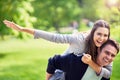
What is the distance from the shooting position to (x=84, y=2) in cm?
632

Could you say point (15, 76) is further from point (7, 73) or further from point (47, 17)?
point (47, 17)

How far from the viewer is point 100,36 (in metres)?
1.81

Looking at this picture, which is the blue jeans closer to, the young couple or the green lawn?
the young couple

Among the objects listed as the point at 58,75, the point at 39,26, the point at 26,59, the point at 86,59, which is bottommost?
the point at 26,59

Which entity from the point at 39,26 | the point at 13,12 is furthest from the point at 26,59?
the point at 39,26

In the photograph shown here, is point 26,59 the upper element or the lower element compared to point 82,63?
lower

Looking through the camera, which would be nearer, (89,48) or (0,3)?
(89,48)

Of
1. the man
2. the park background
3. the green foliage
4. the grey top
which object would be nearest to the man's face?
the man

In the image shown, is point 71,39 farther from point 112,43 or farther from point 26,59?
point 26,59

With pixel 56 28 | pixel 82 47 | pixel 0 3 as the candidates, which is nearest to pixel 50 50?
pixel 0 3

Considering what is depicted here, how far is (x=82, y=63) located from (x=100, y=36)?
15 cm

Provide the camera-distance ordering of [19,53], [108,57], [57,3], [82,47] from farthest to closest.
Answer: [57,3] < [19,53] < [82,47] < [108,57]

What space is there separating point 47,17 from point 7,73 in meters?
2.70

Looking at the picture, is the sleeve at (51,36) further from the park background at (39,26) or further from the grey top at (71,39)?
the park background at (39,26)
